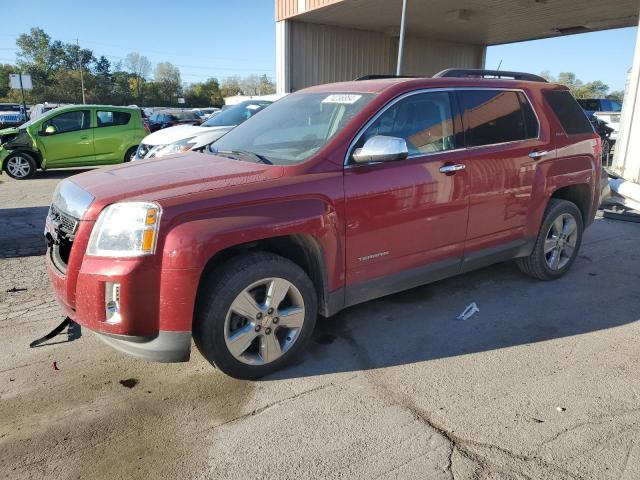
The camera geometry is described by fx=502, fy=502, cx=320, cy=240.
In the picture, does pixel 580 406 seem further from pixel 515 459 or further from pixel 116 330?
pixel 116 330

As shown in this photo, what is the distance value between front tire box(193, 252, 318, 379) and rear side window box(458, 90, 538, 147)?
192 centimetres

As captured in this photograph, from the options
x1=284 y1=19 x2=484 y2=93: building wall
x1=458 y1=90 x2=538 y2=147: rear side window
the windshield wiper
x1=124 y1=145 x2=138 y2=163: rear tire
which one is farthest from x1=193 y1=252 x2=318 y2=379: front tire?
x1=284 y1=19 x2=484 y2=93: building wall

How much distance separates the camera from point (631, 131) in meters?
9.55

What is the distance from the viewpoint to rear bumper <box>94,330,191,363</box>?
276 centimetres

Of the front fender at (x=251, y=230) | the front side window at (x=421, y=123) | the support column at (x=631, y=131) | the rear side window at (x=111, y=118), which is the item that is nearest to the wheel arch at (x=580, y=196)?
the front side window at (x=421, y=123)

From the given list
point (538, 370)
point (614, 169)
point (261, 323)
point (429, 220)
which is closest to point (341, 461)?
point (261, 323)

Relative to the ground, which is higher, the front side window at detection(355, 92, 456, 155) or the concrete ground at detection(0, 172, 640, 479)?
the front side window at detection(355, 92, 456, 155)

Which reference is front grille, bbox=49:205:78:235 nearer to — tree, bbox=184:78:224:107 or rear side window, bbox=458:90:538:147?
rear side window, bbox=458:90:538:147

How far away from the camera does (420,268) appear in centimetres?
379

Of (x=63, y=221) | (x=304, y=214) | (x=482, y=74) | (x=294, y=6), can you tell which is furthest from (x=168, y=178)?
(x=294, y=6)

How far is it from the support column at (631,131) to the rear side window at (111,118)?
1129cm

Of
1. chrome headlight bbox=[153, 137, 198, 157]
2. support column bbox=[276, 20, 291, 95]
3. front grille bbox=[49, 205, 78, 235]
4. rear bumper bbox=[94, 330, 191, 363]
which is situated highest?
support column bbox=[276, 20, 291, 95]

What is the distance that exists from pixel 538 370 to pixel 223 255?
2161mm

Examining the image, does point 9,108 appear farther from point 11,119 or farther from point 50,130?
point 50,130
